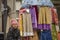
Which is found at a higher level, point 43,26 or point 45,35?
point 43,26

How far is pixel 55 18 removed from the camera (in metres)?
9.80

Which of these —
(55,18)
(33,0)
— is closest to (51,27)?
(55,18)

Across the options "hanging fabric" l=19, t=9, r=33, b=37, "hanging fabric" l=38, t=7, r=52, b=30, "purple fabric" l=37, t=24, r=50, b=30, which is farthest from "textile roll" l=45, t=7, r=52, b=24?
"hanging fabric" l=19, t=9, r=33, b=37

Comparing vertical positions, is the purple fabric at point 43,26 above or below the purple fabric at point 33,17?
below

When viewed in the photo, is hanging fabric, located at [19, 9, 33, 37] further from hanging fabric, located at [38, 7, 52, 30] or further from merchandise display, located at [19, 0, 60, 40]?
A: hanging fabric, located at [38, 7, 52, 30]

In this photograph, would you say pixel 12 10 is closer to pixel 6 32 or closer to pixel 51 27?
pixel 6 32

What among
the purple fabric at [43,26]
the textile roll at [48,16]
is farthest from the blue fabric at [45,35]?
the textile roll at [48,16]

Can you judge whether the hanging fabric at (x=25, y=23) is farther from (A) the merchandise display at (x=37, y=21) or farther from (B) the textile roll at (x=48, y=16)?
(B) the textile roll at (x=48, y=16)

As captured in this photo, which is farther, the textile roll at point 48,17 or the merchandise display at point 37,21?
the textile roll at point 48,17

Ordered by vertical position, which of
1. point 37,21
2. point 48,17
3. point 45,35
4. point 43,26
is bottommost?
point 45,35

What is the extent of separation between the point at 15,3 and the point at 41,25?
1.83 meters

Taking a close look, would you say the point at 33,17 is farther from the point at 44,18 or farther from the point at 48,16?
the point at 48,16

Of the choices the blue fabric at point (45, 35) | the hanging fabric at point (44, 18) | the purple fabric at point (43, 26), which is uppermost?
the hanging fabric at point (44, 18)

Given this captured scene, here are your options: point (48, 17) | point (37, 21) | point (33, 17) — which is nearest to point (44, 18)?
point (48, 17)
